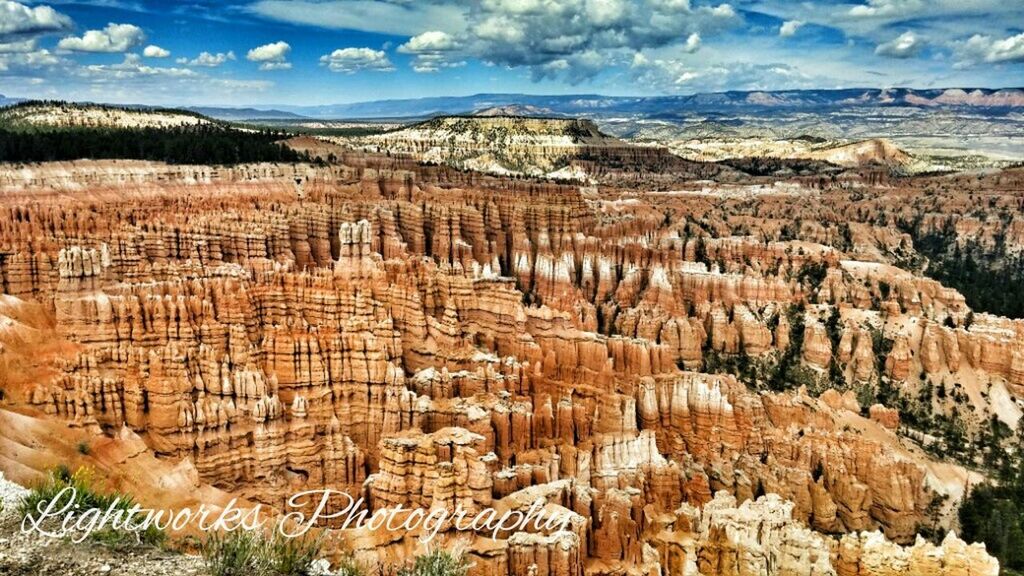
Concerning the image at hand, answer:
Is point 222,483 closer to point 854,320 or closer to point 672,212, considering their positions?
point 854,320

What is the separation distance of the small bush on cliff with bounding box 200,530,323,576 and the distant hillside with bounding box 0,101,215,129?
8958 cm

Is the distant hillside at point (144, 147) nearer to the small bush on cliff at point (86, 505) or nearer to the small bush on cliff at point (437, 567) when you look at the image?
the small bush on cliff at point (86, 505)

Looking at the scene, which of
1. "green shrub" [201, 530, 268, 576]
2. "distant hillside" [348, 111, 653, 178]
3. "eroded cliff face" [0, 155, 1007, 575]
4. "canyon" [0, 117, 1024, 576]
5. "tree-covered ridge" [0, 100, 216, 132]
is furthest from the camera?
"distant hillside" [348, 111, 653, 178]

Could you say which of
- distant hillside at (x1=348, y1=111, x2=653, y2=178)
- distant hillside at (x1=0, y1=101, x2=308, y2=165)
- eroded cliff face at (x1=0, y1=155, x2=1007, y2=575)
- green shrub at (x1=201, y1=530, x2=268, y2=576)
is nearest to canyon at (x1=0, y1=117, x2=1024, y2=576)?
eroded cliff face at (x1=0, y1=155, x2=1007, y2=575)

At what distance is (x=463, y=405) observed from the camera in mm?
24203

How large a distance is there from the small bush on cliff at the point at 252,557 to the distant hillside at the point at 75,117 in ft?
294

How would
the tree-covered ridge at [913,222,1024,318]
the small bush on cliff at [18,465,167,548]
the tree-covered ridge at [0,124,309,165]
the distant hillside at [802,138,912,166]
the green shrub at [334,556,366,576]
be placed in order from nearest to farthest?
the small bush on cliff at [18,465,167,548] < the green shrub at [334,556,366,576] < the tree-covered ridge at [0,124,309,165] < the tree-covered ridge at [913,222,1024,318] < the distant hillside at [802,138,912,166]

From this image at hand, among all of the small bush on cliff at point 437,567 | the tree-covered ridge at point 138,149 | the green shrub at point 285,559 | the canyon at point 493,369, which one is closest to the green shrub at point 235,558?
the green shrub at point 285,559

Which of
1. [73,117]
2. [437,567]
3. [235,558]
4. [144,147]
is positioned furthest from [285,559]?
[73,117]

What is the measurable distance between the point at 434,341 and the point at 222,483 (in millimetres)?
9602

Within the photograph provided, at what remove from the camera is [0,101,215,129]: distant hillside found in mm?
91700

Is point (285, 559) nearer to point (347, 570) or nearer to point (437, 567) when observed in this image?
point (347, 570)

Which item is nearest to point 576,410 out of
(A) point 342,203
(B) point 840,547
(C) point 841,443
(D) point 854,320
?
(B) point 840,547

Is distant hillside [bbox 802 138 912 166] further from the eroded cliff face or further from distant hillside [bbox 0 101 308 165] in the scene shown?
distant hillside [bbox 0 101 308 165]
